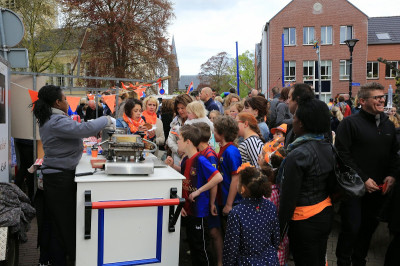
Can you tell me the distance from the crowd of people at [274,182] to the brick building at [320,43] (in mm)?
35777

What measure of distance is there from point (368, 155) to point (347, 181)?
1.02m

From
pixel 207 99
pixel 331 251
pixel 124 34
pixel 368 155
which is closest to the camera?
pixel 368 155

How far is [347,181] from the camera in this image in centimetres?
296

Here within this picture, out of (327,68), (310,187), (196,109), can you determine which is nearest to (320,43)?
(327,68)

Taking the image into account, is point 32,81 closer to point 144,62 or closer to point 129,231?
point 129,231

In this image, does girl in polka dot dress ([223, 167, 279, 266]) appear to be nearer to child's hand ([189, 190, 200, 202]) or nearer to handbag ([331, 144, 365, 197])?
handbag ([331, 144, 365, 197])

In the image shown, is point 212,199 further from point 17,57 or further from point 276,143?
point 17,57

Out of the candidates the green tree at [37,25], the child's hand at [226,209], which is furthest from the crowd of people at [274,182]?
the green tree at [37,25]

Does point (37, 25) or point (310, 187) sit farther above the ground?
point (37, 25)

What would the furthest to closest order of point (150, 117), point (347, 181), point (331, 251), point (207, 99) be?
point (207, 99) < point (150, 117) < point (331, 251) < point (347, 181)

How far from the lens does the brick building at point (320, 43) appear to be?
3875 cm

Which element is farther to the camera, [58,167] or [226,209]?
[226,209]

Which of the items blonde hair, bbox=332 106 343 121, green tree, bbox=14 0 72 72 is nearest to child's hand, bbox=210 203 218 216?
Result: blonde hair, bbox=332 106 343 121

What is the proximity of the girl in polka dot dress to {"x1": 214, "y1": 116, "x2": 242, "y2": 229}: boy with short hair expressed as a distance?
838 mm
